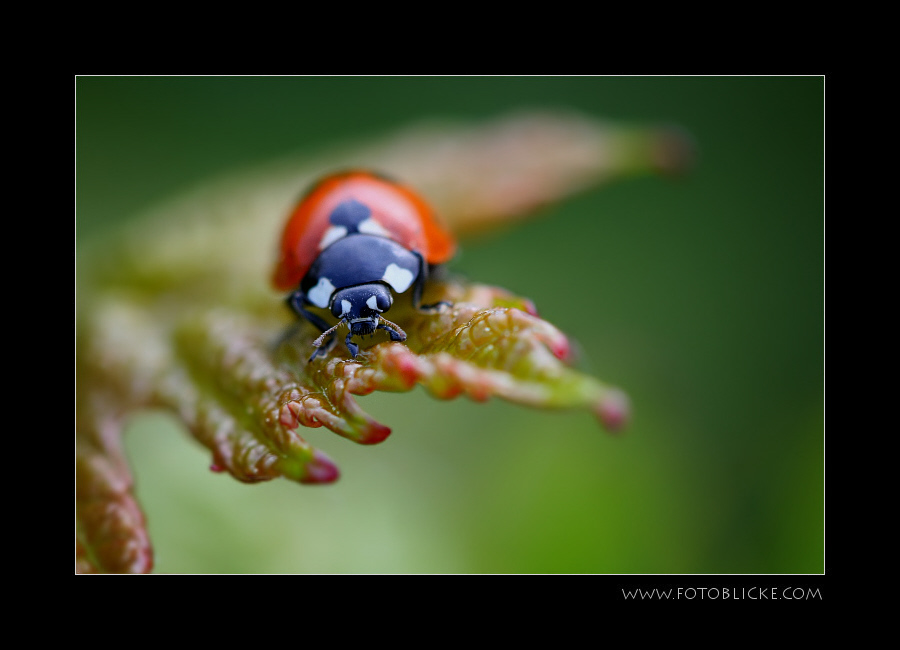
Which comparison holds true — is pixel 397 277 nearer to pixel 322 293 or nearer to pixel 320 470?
pixel 322 293

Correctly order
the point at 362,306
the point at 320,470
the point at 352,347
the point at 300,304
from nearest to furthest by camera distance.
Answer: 1. the point at 320,470
2. the point at 352,347
3. the point at 362,306
4. the point at 300,304

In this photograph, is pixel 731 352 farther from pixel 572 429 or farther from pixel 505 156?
pixel 505 156

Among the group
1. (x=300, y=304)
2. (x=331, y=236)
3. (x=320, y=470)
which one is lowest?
(x=320, y=470)

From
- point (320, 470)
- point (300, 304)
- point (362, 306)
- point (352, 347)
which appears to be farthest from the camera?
point (300, 304)

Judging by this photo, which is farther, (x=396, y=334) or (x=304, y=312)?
(x=304, y=312)

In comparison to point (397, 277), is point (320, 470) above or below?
below

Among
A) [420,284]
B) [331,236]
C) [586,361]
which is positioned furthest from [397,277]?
[586,361]

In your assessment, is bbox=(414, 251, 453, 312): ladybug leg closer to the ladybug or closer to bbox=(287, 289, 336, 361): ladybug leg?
the ladybug

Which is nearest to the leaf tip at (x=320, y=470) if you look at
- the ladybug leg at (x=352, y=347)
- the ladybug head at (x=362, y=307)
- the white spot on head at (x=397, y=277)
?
the ladybug leg at (x=352, y=347)
